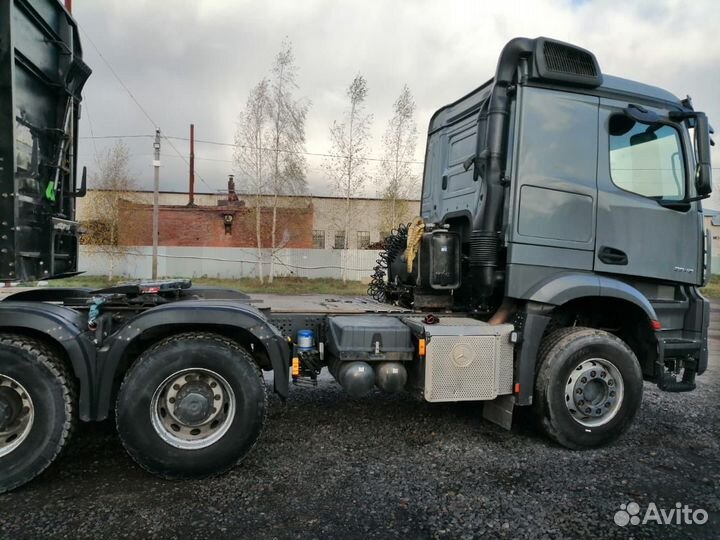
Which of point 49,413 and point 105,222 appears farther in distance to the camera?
point 105,222

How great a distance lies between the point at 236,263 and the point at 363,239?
8.47m

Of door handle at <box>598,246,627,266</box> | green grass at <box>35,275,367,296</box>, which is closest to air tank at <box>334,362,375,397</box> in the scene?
door handle at <box>598,246,627,266</box>

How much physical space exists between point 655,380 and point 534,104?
2867 mm

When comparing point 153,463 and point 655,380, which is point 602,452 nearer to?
point 655,380

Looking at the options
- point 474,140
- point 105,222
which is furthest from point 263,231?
point 474,140

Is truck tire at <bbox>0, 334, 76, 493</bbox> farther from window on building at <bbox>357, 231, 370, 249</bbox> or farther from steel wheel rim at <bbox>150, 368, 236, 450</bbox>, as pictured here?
window on building at <bbox>357, 231, 370, 249</bbox>

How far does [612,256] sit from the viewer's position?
15.6 feet

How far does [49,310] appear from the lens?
373 centimetres

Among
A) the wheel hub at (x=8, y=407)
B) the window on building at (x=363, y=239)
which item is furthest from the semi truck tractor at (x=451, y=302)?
the window on building at (x=363, y=239)

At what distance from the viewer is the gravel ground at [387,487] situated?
3.16 m

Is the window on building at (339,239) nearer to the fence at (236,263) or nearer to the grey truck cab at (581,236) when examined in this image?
the fence at (236,263)

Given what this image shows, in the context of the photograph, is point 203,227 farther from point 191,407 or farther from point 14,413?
point 191,407

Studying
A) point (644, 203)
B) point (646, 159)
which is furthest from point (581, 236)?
point (646, 159)

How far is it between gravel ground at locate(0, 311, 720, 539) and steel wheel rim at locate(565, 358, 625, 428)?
0.32 meters
